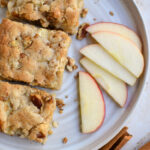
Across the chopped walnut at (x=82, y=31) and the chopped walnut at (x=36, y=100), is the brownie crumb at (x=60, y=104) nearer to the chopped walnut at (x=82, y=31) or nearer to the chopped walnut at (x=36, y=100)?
the chopped walnut at (x=36, y=100)

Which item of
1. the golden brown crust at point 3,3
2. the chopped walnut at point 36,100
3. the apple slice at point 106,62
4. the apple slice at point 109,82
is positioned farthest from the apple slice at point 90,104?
the golden brown crust at point 3,3

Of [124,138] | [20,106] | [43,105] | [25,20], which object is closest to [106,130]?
[124,138]

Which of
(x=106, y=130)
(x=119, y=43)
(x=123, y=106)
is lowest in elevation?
(x=106, y=130)

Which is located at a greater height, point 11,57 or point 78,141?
point 11,57

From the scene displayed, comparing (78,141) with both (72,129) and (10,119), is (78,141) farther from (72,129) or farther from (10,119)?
(10,119)

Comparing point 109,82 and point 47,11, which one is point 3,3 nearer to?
point 47,11

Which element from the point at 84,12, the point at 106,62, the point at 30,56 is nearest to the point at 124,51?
the point at 106,62
